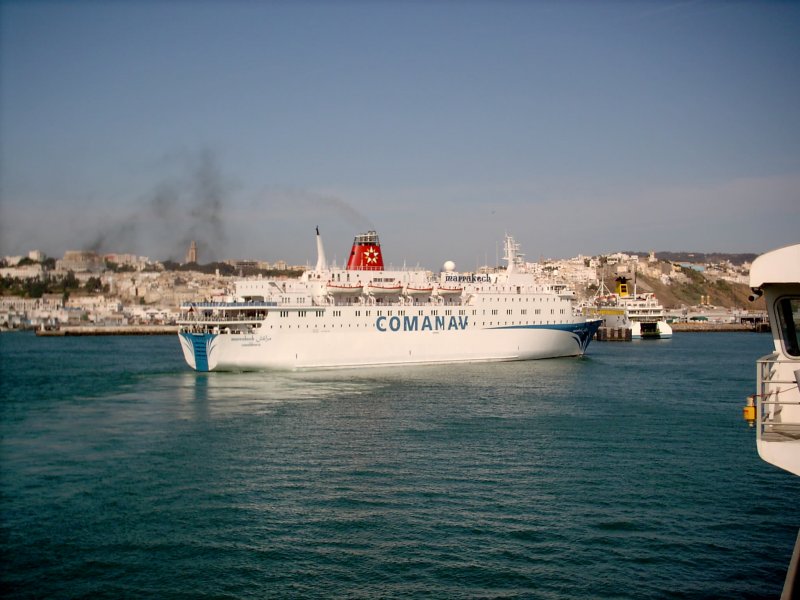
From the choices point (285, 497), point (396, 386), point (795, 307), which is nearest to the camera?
point (795, 307)

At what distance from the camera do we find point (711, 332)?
2970 inches

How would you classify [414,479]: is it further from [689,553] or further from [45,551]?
[45,551]

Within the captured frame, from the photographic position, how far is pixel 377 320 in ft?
103

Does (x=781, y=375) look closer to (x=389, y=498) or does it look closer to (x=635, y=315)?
(x=389, y=498)

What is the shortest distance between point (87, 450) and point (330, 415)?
255 inches

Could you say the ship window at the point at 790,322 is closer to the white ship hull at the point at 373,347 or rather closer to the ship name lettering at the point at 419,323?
the white ship hull at the point at 373,347

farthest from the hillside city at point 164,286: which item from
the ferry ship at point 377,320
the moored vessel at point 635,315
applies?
the ferry ship at point 377,320

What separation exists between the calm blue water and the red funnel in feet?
44.3

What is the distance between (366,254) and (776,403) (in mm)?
30231

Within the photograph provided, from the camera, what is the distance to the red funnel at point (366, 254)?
34.5 meters

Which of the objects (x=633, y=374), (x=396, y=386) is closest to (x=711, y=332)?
(x=633, y=374)

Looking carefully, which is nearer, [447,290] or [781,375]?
[781,375]

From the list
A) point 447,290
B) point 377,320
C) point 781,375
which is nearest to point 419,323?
point 377,320

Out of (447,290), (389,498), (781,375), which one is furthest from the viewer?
(447,290)
